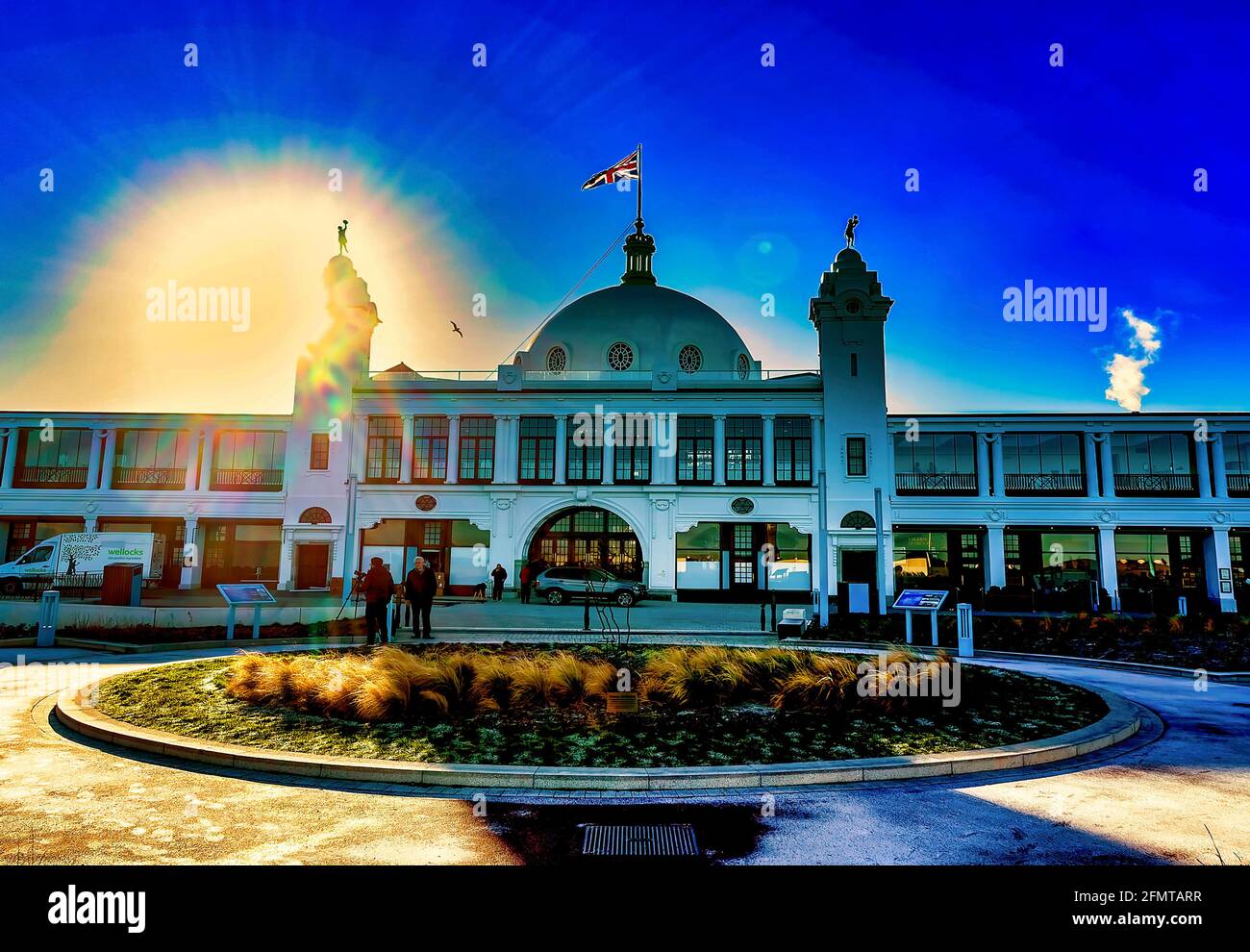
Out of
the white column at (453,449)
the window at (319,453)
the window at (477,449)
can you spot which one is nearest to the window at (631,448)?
the window at (477,449)

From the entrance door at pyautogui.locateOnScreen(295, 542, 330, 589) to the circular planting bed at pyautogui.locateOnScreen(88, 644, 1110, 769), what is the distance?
2815 centimetres

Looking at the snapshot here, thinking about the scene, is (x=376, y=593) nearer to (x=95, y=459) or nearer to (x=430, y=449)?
(x=430, y=449)

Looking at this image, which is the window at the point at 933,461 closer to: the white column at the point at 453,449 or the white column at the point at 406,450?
the white column at the point at 453,449

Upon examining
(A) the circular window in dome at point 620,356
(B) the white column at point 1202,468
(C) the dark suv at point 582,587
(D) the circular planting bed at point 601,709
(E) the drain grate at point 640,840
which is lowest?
(E) the drain grate at point 640,840

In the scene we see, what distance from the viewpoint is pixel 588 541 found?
38.5 metres

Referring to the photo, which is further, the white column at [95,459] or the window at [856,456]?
the white column at [95,459]

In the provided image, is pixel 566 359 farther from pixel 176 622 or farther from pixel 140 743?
pixel 140 743

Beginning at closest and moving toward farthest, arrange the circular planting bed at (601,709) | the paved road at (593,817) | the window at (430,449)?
the paved road at (593,817)
the circular planting bed at (601,709)
the window at (430,449)

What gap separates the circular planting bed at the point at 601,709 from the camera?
758cm

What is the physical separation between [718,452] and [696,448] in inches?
45.6

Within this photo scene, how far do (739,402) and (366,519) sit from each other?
2004 centimetres

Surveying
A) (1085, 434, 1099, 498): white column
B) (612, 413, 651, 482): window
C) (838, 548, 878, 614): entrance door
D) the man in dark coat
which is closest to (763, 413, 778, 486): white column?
(838, 548, 878, 614): entrance door

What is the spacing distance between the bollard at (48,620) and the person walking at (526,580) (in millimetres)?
18936
